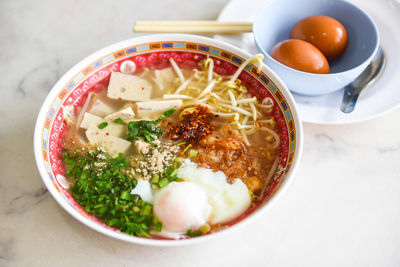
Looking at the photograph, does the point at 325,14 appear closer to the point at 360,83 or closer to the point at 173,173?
the point at 360,83

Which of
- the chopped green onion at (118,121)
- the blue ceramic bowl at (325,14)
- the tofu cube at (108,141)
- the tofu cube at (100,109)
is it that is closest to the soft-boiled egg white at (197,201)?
the tofu cube at (108,141)

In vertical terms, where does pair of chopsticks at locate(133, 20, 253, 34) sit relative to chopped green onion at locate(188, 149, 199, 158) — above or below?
above

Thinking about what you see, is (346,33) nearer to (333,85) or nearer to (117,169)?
(333,85)

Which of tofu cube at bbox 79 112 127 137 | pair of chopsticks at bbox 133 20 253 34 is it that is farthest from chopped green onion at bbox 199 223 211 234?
pair of chopsticks at bbox 133 20 253 34

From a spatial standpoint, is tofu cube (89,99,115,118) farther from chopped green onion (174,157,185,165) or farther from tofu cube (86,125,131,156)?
chopped green onion (174,157,185,165)

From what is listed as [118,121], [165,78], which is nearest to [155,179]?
[118,121]
